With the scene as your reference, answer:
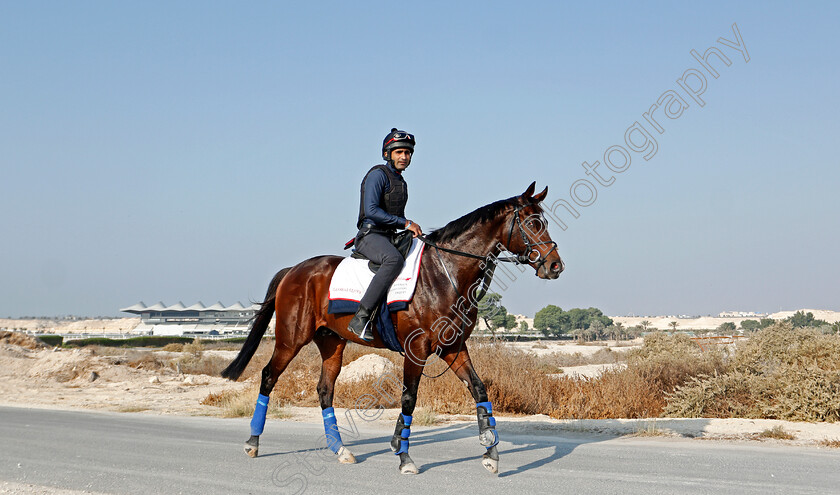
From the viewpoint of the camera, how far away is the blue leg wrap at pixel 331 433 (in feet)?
26.2

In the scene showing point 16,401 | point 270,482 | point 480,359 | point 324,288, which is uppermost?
point 324,288

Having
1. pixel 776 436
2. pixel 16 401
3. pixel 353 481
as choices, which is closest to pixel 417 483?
pixel 353 481

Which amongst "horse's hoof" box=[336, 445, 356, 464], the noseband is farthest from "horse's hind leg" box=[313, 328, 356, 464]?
the noseband

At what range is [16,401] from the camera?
60.5 ft

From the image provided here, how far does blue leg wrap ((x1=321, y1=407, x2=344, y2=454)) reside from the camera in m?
7.99

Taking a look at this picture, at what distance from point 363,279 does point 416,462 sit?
218cm

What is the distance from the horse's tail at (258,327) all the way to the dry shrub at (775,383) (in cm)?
821

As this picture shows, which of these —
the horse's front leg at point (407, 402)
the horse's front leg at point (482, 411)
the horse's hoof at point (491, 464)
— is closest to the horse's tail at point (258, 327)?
the horse's front leg at point (407, 402)

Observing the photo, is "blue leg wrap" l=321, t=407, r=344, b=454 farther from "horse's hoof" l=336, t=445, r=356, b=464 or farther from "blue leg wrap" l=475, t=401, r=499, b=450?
"blue leg wrap" l=475, t=401, r=499, b=450

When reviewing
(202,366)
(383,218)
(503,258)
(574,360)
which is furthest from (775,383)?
(202,366)

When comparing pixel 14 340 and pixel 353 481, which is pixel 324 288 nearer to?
pixel 353 481

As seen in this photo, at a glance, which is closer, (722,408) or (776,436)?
(776,436)

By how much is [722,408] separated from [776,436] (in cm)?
374

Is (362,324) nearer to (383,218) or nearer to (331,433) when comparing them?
(383,218)
